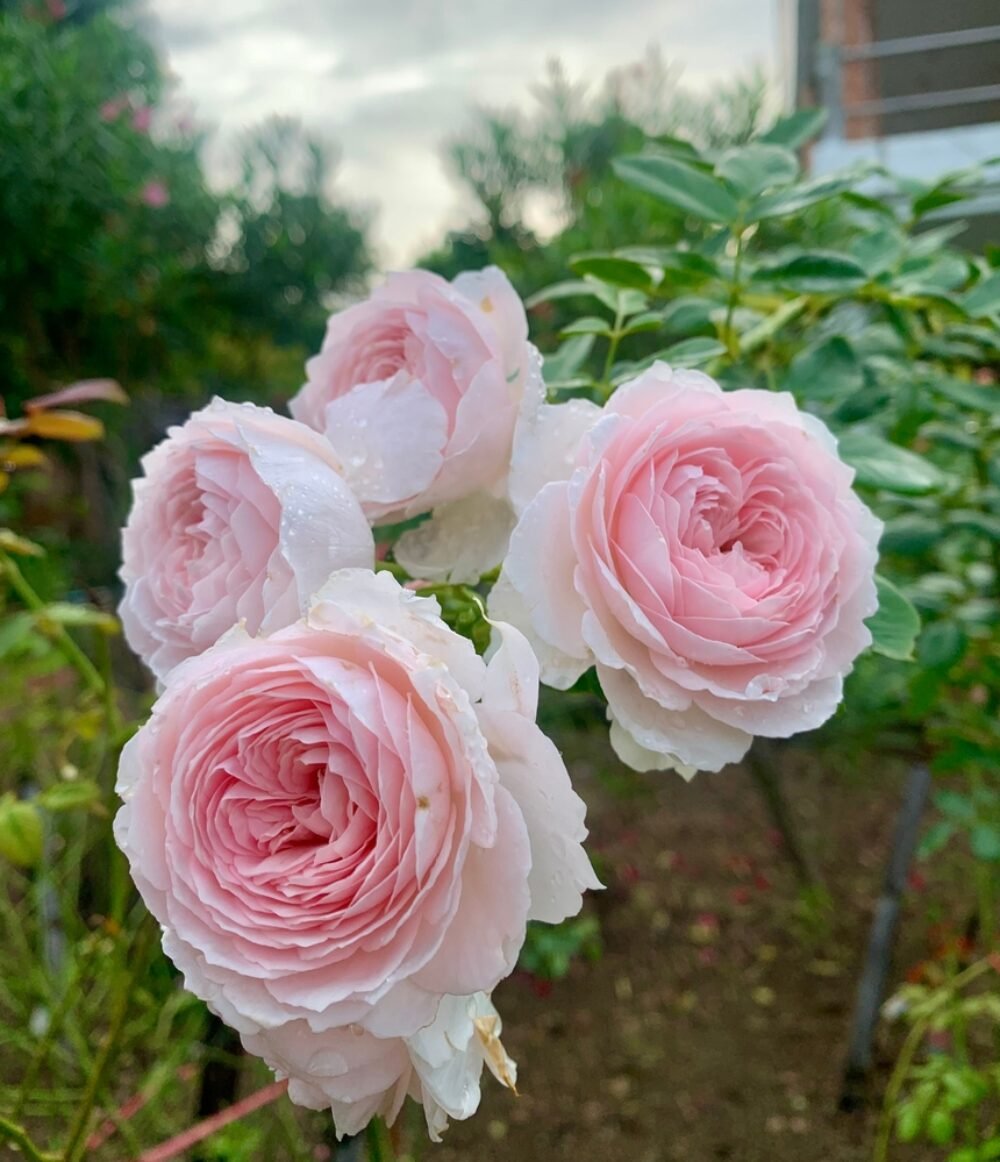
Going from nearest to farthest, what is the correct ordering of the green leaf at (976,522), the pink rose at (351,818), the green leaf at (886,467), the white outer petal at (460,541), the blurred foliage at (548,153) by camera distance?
the pink rose at (351,818) < the white outer petal at (460,541) < the green leaf at (886,467) < the green leaf at (976,522) < the blurred foliage at (548,153)

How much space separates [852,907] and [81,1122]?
1441mm

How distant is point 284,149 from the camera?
2.51 meters

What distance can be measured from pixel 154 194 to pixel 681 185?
2.14 m

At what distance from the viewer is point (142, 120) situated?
7.36 ft

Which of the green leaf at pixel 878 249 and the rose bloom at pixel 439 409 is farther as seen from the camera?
the green leaf at pixel 878 249

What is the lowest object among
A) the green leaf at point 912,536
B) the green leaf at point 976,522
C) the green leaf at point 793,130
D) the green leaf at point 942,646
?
the green leaf at point 942,646

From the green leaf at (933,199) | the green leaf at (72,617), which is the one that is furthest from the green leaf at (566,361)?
the green leaf at (72,617)

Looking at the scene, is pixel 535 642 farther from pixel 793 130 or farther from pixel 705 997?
pixel 705 997

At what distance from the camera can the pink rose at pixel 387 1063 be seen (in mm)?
252

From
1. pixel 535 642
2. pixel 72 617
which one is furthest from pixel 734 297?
pixel 72 617

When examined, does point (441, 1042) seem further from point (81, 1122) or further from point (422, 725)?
point (81, 1122)

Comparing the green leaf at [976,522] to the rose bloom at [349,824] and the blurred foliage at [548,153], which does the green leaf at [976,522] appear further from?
the blurred foliage at [548,153]

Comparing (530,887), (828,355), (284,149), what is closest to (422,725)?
(530,887)

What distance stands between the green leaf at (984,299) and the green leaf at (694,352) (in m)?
0.20
